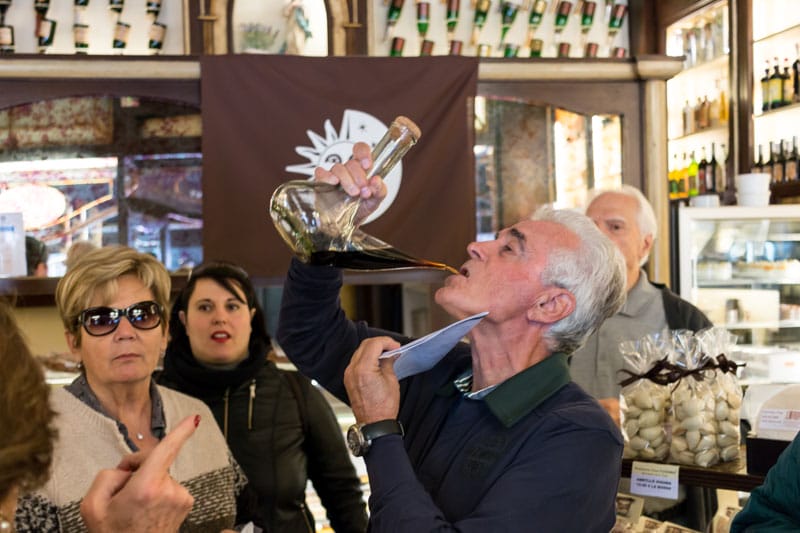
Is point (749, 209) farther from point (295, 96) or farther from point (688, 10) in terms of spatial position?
point (688, 10)

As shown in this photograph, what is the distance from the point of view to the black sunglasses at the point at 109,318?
2.13m

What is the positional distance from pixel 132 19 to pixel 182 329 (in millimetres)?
2782

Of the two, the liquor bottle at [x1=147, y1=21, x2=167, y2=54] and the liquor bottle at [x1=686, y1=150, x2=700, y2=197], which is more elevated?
the liquor bottle at [x1=147, y1=21, x2=167, y2=54]

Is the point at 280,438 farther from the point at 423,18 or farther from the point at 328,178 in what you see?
the point at 423,18

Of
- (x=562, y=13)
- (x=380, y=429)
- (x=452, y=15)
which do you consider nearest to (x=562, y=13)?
(x=562, y=13)

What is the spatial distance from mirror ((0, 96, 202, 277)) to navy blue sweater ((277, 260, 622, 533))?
8.46 feet

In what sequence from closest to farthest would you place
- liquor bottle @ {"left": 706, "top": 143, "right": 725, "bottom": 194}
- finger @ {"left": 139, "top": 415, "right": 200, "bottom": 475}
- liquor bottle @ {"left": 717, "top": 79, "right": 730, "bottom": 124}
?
finger @ {"left": 139, "top": 415, "right": 200, "bottom": 475}
liquor bottle @ {"left": 717, "top": 79, "right": 730, "bottom": 124}
liquor bottle @ {"left": 706, "top": 143, "right": 725, "bottom": 194}

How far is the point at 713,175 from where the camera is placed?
20.7 ft

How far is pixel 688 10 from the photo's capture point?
6.11 metres

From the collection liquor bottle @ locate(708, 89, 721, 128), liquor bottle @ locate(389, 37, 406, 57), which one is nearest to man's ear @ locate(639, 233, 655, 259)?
liquor bottle @ locate(389, 37, 406, 57)

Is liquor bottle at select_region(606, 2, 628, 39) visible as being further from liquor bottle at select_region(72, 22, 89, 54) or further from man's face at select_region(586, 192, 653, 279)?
liquor bottle at select_region(72, 22, 89, 54)

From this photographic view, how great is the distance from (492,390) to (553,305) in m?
0.20

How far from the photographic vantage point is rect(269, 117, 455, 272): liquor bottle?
1.66m

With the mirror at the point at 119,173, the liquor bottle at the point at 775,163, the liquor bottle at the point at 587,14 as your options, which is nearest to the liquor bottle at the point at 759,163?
the liquor bottle at the point at 775,163
